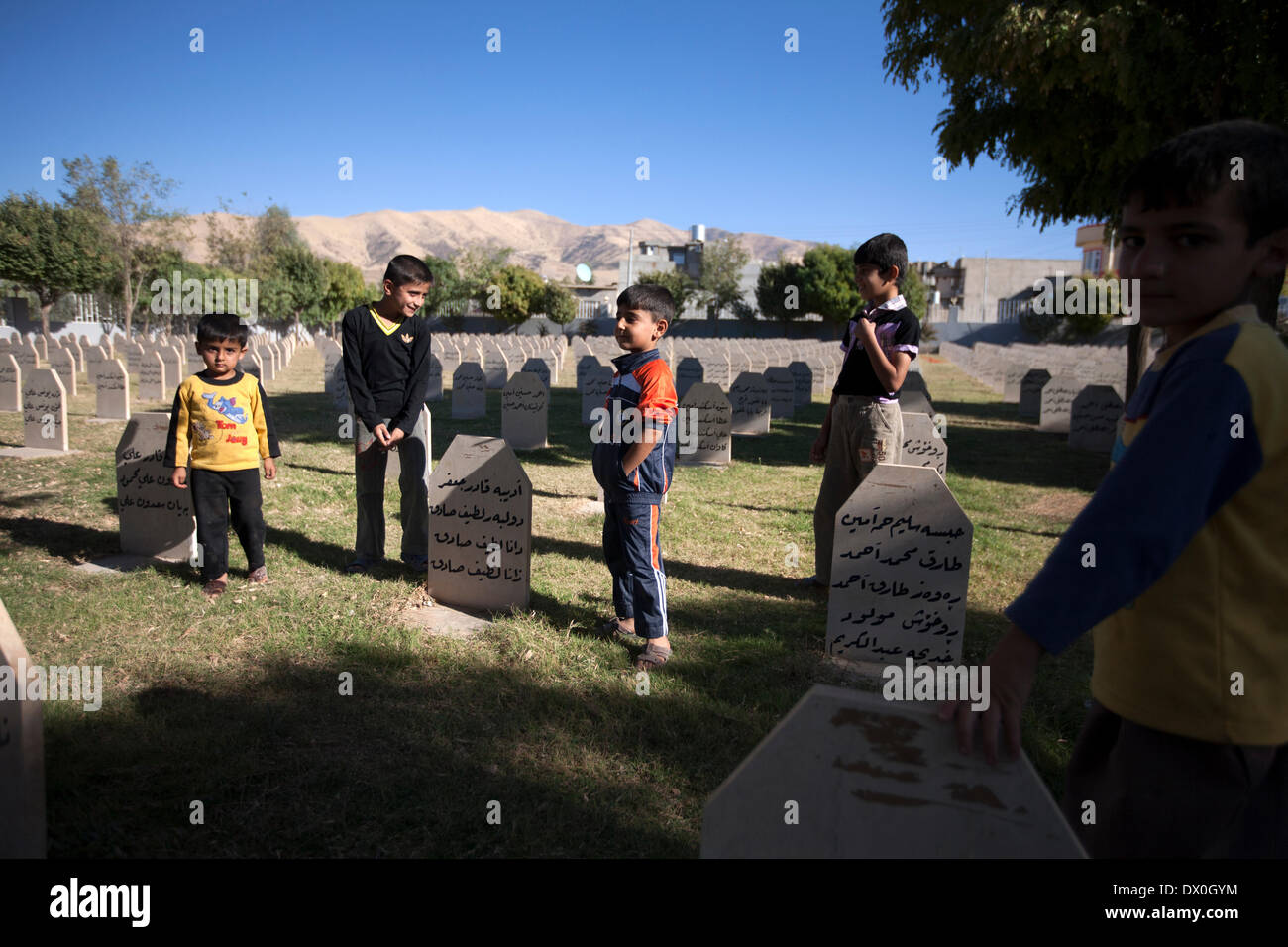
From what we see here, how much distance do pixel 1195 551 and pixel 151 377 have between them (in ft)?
55.2

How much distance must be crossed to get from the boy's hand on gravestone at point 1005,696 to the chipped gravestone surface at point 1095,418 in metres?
13.1

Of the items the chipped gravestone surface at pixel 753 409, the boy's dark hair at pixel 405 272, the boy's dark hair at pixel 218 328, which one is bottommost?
the chipped gravestone surface at pixel 753 409

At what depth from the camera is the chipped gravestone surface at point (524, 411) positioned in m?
11.0

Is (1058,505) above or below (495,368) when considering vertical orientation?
below

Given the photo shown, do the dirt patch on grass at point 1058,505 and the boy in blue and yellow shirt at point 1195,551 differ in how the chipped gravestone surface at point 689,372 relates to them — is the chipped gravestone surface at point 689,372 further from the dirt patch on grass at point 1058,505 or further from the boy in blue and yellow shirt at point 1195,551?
the boy in blue and yellow shirt at point 1195,551

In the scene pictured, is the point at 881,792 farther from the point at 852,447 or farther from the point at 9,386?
the point at 9,386

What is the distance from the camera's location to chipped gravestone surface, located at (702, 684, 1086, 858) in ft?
3.92

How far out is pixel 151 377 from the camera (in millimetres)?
14641

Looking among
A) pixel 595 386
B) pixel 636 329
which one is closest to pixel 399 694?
pixel 636 329

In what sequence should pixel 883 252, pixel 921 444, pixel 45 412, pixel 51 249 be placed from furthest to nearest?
1. pixel 51 249
2. pixel 45 412
3. pixel 921 444
4. pixel 883 252

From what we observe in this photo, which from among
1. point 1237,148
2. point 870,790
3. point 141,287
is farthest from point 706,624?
point 141,287

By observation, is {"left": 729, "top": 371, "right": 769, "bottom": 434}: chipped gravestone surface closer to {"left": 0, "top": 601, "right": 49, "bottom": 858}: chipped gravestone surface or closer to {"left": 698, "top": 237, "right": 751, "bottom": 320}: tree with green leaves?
{"left": 0, "top": 601, "right": 49, "bottom": 858}: chipped gravestone surface

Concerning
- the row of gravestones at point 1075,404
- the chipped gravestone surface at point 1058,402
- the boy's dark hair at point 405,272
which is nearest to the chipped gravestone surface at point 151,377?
the boy's dark hair at point 405,272

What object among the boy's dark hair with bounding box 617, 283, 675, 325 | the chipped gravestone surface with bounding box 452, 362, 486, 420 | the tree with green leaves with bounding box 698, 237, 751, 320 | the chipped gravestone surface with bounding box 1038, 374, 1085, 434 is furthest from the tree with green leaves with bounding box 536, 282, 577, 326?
the boy's dark hair with bounding box 617, 283, 675, 325
